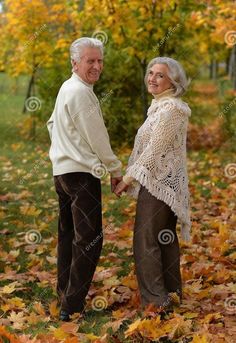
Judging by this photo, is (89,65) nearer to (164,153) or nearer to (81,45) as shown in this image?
(81,45)

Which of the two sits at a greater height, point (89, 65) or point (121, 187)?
point (89, 65)

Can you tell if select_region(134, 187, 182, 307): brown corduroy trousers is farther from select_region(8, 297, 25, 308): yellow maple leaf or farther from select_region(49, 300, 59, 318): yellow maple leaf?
select_region(8, 297, 25, 308): yellow maple leaf

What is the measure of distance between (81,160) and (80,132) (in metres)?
0.19

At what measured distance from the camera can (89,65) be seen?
400 centimetres

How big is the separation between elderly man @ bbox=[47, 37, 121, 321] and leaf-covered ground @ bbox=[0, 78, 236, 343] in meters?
0.36

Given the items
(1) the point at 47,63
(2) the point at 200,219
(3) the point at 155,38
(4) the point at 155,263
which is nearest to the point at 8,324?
(4) the point at 155,263


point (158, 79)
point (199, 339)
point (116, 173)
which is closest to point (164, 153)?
point (116, 173)

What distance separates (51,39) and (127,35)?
484 centimetres

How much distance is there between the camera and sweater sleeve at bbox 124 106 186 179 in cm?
402

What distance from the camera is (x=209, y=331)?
Result: 3.86 meters

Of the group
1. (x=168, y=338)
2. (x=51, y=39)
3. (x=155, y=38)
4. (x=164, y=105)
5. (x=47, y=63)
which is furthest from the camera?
(x=51, y=39)

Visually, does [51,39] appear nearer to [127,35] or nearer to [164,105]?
[127,35]

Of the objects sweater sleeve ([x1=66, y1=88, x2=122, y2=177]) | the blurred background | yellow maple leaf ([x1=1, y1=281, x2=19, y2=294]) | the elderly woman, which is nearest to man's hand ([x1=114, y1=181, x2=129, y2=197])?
the elderly woman

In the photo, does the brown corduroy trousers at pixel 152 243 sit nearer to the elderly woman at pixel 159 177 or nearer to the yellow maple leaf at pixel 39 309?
the elderly woman at pixel 159 177
